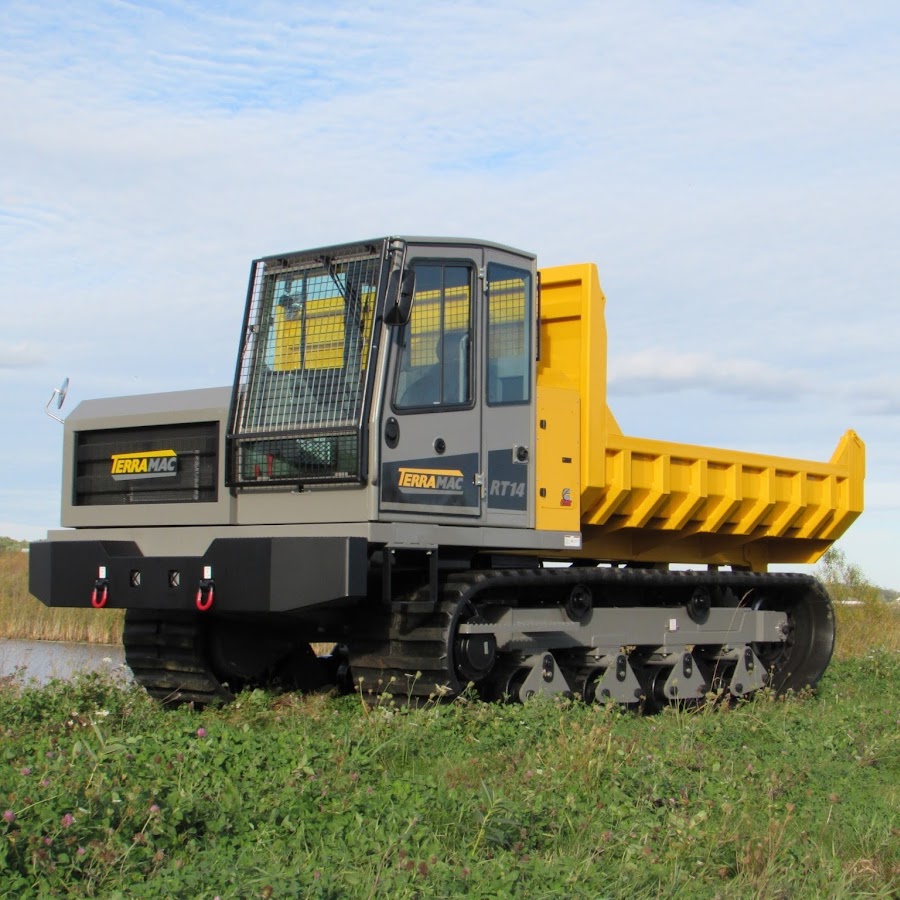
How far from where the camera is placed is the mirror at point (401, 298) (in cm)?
848

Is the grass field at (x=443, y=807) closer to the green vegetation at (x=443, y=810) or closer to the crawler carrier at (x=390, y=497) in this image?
the green vegetation at (x=443, y=810)

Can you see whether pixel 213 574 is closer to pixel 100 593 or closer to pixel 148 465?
pixel 100 593

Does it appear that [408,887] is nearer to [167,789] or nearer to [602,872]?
[602,872]

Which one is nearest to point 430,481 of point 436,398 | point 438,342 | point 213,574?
point 436,398

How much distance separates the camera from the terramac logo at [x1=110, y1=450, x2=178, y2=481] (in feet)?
30.6

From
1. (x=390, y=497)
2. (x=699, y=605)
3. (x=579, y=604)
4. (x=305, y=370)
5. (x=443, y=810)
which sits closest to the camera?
(x=443, y=810)

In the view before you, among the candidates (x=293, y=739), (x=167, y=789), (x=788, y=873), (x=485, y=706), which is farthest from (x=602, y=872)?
(x=485, y=706)

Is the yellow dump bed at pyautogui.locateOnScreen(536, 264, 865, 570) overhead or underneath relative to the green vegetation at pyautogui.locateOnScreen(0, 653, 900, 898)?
overhead

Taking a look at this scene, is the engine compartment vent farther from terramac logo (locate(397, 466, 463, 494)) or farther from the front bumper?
terramac logo (locate(397, 466, 463, 494))

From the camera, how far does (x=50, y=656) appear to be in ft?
57.8

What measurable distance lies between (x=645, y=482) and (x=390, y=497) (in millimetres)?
3041

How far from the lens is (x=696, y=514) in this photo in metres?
11.5

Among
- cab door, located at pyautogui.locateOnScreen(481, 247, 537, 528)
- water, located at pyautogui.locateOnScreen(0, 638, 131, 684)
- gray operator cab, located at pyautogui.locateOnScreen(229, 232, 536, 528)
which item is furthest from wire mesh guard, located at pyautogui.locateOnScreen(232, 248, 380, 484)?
water, located at pyautogui.locateOnScreen(0, 638, 131, 684)

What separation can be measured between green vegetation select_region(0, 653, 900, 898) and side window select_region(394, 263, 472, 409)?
2062mm
